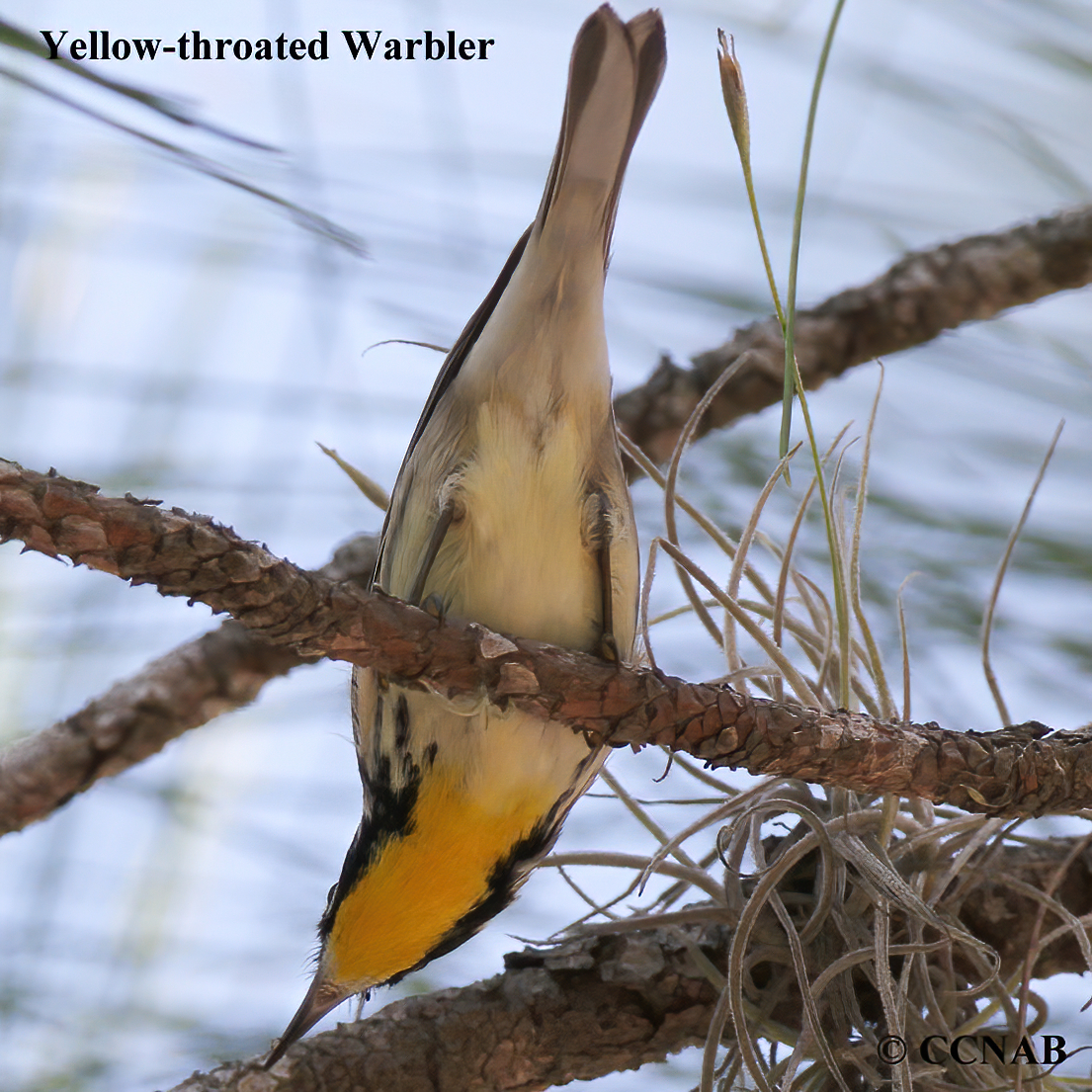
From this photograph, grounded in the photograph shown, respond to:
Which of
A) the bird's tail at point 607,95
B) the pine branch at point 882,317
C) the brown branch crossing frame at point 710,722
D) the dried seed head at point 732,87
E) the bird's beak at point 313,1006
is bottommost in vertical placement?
the bird's beak at point 313,1006

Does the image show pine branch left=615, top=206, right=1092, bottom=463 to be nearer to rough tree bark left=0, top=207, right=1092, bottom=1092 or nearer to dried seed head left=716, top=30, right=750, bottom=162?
rough tree bark left=0, top=207, right=1092, bottom=1092

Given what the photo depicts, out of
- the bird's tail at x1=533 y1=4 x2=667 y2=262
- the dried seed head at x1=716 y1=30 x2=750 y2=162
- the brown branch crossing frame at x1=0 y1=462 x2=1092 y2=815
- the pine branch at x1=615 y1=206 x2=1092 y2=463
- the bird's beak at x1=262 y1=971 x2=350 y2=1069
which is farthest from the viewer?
the pine branch at x1=615 y1=206 x2=1092 y2=463

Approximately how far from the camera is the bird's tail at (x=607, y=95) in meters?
0.87

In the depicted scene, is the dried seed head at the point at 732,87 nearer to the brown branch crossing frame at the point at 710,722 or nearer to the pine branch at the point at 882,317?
the brown branch crossing frame at the point at 710,722

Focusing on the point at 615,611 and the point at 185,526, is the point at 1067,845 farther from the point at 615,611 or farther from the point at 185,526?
the point at 185,526

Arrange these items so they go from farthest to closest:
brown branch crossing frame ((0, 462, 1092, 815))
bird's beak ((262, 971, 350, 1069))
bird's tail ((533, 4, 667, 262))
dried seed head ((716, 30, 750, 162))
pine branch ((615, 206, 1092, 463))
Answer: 1. pine branch ((615, 206, 1092, 463))
2. bird's beak ((262, 971, 350, 1069))
3. bird's tail ((533, 4, 667, 262))
4. brown branch crossing frame ((0, 462, 1092, 815))
5. dried seed head ((716, 30, 750, 162))

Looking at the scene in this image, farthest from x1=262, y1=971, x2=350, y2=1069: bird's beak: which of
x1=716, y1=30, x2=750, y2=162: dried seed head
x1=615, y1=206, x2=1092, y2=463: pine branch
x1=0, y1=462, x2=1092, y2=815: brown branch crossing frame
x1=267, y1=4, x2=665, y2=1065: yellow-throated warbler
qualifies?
x1=716, y1=30, x2=750, y2=162: dried seed head

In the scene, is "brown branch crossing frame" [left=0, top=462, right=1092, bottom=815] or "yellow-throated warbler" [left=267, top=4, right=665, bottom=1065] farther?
"yellow-throated warbler" [left=267, top=4, right=665, bottom=1065]

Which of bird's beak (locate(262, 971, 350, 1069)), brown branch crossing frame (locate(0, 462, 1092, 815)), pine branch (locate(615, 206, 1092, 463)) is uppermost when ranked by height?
pine branch (locate(615, 206, 1092, 463))

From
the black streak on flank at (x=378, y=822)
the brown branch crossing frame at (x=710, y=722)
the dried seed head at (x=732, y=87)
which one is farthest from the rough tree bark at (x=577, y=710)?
the dried seed head at (x=732, y=87)

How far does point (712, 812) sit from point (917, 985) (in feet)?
0.80

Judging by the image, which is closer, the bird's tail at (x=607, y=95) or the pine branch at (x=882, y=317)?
the bird's tail at (x=607, y=95)

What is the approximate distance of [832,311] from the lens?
1.33m

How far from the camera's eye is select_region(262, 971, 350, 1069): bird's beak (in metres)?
1.00
